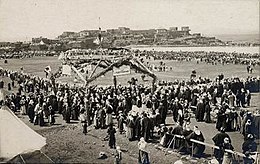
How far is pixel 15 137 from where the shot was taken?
2.63 meters

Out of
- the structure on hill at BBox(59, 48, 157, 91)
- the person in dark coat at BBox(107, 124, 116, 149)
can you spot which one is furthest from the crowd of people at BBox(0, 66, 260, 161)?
the structure on hill at BBox(59, 48, 157, 91)

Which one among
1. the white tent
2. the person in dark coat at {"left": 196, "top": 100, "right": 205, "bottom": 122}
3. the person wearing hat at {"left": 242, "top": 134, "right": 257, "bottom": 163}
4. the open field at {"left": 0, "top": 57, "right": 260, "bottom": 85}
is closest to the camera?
the white tent

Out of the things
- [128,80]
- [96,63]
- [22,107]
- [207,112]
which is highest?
[96,63]

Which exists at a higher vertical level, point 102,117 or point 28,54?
point 28,54

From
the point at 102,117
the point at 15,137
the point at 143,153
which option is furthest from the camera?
the point at 102,117

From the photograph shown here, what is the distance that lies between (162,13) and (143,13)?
0.45 ft

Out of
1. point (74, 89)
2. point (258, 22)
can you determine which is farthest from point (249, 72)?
point (74, 89)

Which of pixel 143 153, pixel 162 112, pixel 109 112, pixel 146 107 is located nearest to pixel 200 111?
pixel 162 112

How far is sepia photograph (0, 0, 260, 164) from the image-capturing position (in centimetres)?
268

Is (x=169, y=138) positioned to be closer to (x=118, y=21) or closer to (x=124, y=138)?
(x=124, y=138)

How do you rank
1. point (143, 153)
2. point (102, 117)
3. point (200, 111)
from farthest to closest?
point (200, 111) → point (102, 117) → point (143, 153)

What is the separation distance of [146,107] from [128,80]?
1.05 feet

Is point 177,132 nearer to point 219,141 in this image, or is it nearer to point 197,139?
point 197,139

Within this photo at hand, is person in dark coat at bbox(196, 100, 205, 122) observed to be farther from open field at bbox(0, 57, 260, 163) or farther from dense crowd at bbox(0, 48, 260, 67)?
dense crowd at bbox(0, 48, 260, 67)
